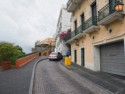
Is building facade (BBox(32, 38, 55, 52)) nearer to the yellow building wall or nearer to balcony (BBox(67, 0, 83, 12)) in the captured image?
balcony (BBox(67, 0, 83, 12))

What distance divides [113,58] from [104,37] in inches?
69.3

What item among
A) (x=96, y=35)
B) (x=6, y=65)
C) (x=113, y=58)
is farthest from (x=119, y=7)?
(x=6, y=65)

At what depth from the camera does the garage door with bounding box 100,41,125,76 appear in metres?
13.2

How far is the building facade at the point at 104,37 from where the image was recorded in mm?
12603

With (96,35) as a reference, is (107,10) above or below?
above

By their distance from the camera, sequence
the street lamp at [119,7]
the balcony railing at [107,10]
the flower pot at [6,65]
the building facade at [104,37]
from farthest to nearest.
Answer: the flower pot at [6,65]
the balcony railing at [107,10]
the building facade at [104,37]
the street lamp at [119,7]

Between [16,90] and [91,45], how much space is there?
31.8 feet

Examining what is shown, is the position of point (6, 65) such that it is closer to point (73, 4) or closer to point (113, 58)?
point (73, 4)

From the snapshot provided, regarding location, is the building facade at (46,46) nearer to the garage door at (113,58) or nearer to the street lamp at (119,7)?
the garage door at (113,58)

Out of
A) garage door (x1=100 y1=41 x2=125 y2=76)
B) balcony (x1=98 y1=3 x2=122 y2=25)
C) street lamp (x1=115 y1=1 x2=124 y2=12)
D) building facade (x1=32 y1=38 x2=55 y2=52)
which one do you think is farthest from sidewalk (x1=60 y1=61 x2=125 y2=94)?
building facade (x1=32 y1=38 x2=55 y2=52)

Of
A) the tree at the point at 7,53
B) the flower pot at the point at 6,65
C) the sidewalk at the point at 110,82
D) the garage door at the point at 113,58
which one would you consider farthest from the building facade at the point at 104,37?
the flower pot at the point at 6,65

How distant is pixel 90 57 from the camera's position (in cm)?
1797

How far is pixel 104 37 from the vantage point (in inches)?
575

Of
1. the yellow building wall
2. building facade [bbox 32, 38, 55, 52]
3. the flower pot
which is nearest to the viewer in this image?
the yellow building wall
